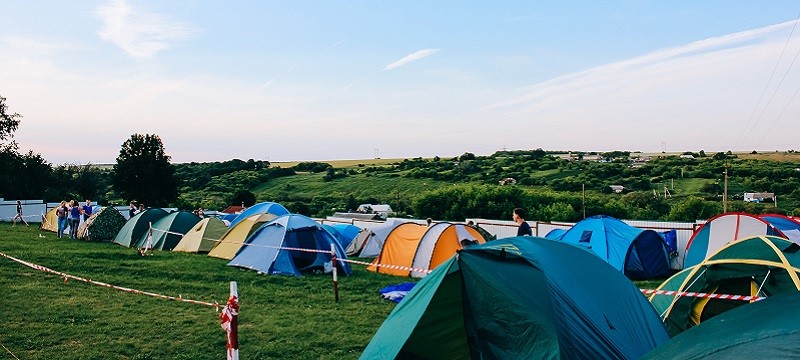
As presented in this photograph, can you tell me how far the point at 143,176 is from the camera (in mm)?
55312

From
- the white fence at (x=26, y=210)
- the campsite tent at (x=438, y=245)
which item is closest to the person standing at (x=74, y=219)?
the white fence at (x=26, y=210)

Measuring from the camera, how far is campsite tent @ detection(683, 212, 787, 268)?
50.3ft

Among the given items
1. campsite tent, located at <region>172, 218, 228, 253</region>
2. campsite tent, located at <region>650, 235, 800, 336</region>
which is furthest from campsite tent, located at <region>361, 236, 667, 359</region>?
campsite tent, located at <region>172, 218, 228, 253</region>

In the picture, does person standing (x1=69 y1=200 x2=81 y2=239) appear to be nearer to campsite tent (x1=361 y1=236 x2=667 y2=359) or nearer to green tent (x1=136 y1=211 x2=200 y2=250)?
green tent (x1=136 y1=211 x2=200 y2=250)

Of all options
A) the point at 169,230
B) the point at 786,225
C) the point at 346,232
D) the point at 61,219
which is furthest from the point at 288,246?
the point at 61,219

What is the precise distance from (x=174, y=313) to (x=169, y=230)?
1251cm

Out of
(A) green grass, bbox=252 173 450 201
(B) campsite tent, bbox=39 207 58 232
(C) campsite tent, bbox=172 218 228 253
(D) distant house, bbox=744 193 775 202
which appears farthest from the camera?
(A) green grass, bbox=252 173 450 201

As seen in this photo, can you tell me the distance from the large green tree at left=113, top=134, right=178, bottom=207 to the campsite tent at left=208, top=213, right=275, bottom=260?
3803cm

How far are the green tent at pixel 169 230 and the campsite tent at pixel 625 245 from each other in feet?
42.6

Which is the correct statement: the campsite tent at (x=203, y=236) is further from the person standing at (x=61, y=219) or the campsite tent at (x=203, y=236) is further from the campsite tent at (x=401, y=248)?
the person standing at (x=61, y=219)

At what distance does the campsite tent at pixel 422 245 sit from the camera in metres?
16.1

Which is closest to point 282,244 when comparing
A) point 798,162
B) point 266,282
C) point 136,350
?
point 266,282

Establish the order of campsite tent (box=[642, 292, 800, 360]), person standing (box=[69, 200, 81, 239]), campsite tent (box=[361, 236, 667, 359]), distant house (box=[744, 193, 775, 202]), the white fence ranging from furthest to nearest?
1. distant house (box=[744, 193, 775, 202])
2. the white fence
3. person standing (box=[69, 200, 81, 239])
4. campsite tent (box=[361, 236, 667, 359])
5. campsite tent (box=[642, 292, 800, 360])

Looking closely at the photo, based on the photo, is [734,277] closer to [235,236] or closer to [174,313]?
[174,313]
